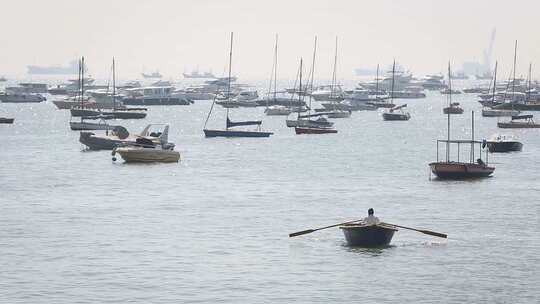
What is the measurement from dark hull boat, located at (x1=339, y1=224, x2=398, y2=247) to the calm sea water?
707 millimetres

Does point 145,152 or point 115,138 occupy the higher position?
point 115,138

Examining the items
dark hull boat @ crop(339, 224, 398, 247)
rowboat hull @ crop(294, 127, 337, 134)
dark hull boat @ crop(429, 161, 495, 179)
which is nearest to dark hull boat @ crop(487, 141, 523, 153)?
dark hull boat @ crop(429, 161, 495, 179)

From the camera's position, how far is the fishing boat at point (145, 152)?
128 meters

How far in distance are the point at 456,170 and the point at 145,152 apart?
34.1 metres

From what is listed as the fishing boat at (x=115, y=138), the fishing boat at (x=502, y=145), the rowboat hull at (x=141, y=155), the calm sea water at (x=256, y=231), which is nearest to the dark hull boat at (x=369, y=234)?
the calm sea water at (x=256, y=231)

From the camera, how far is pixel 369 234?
7131cm

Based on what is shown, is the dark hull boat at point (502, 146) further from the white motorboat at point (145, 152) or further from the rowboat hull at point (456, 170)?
the white motorboat at point (145, 152)

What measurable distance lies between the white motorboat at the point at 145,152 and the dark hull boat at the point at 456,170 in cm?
3111

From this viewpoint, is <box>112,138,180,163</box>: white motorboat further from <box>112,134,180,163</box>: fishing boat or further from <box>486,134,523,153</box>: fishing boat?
<box>486,134,523,153</box>: fishing boat

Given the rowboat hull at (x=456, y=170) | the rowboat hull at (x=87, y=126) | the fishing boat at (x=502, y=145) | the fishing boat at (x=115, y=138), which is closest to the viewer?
the rowboat hull at (x=456, y=170)

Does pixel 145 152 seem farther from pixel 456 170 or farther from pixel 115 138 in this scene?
pixel 456 170

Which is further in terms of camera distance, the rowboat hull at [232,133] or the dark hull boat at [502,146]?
the rowboat hull at [232,133]

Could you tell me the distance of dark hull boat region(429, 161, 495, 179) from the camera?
10906 centimetres

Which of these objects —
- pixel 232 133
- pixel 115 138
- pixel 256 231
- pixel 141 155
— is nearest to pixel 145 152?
pixel 141 155
